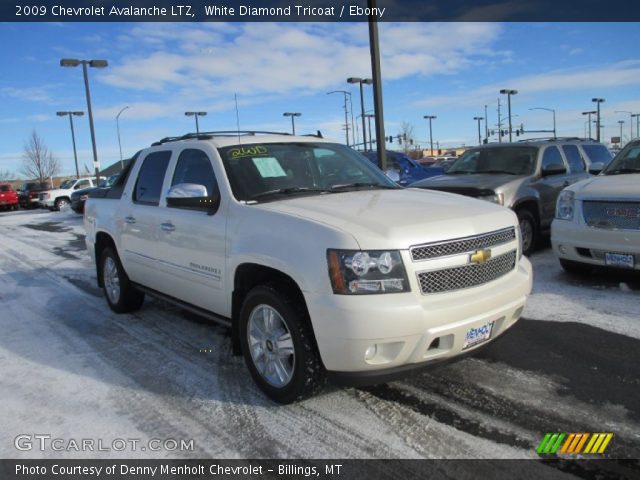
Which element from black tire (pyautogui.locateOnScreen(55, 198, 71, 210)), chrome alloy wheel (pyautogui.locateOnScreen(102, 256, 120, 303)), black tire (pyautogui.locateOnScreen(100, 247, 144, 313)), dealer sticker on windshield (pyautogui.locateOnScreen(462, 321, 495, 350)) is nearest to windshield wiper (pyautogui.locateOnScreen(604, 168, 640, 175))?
dealer sticker on windshield (pyautogui.locateOnScreen(462, 321, 495, 350))

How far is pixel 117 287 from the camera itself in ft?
19.6

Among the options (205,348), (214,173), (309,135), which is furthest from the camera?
(309,135)

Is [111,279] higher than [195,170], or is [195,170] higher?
[195,170]

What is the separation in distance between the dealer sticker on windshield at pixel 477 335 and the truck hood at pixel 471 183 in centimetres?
469

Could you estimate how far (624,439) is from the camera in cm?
293

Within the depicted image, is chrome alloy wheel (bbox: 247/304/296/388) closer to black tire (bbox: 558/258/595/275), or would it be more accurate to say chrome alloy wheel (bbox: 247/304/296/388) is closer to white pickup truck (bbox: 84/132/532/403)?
white pickup truck (bbox: 84/132/532/403)

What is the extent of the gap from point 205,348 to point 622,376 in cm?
332

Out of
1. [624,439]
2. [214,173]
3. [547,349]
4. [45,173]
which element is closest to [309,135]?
[214,173]

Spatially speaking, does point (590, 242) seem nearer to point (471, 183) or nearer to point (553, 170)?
point (471, 183)

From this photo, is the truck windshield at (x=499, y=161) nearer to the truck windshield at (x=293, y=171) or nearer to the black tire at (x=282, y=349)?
the truck windshield at (x=293, y=171)

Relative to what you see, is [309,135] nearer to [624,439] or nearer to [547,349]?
[547,349]

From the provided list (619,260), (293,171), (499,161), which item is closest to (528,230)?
(499,161)

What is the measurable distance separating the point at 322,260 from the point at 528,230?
20.1 feet

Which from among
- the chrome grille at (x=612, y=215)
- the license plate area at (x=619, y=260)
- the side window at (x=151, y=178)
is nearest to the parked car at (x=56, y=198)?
the side window at (x=151, y=178)
